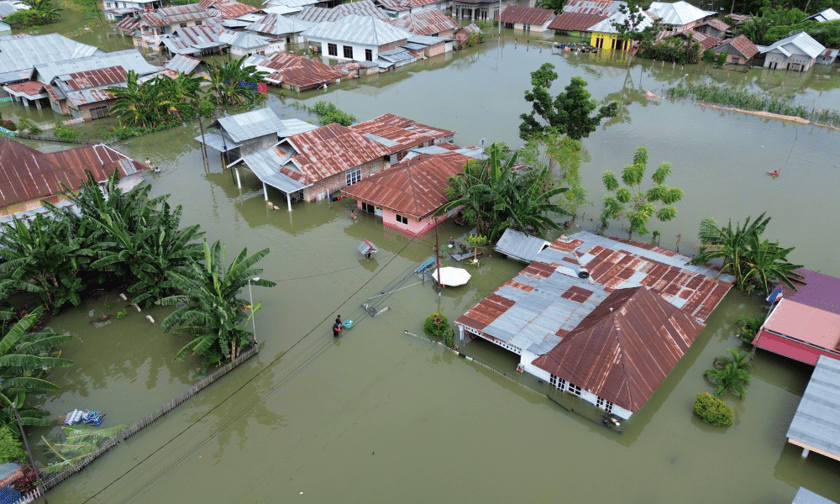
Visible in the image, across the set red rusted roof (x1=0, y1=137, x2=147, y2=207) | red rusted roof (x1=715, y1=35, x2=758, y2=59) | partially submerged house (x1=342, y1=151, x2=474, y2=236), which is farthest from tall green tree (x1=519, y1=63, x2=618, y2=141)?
red rusted roof (x1=715, y1=35, x2=758, y2=59)

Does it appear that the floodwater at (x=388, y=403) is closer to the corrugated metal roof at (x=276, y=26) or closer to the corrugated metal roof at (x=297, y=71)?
the corrugated metal roof at (x=297, y=71)

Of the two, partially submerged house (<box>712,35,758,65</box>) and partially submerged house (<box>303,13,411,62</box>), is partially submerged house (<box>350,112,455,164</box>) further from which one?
partially submerged house (<box>712,35,758,65</box>)

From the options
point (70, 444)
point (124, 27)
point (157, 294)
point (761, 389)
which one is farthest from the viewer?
point (124, 27)

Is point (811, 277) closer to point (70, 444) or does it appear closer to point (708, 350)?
point (708, 350)

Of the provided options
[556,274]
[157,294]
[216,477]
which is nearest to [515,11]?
[556,274]

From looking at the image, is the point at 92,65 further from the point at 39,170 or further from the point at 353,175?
the point at 353,175

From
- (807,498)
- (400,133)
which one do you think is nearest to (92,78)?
(400,133)
